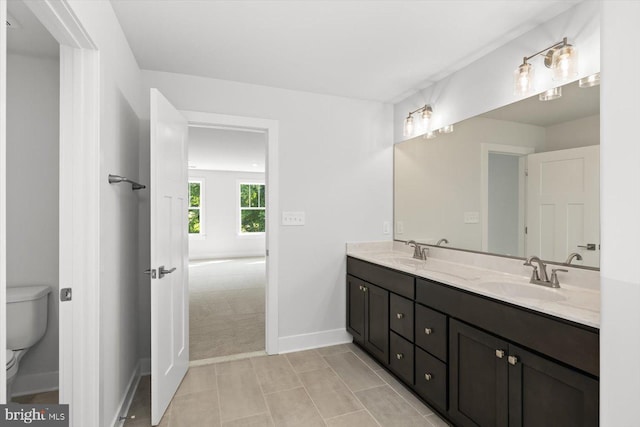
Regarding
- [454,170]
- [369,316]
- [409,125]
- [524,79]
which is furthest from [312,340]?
[524,79]

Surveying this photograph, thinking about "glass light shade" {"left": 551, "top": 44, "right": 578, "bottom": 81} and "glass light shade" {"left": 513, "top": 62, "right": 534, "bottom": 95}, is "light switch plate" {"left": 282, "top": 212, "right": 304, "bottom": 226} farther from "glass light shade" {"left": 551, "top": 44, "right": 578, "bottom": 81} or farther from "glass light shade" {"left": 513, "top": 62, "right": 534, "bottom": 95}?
"glass light shade" {"left": 551, "top": 44, "right": 578, "bottom": 81}

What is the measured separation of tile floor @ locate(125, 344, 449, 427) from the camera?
193 centimetres

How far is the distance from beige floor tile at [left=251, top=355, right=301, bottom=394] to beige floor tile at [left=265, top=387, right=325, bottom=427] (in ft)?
0.26

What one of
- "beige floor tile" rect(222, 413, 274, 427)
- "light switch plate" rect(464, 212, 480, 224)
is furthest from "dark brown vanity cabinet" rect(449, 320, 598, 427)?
"beige floor tile" rect(222, 413, 274, 427)

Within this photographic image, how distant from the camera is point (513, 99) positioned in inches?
80.4

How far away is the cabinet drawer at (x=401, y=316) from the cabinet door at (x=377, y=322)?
0.21 feet

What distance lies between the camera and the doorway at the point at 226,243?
3.26 metres

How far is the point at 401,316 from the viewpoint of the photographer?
226 centimetres

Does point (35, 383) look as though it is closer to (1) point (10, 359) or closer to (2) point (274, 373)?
(1) point (10, 359)

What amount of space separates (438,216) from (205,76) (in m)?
2.27

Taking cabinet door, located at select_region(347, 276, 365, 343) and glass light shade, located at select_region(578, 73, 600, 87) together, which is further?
cabinet door, located at select_region(347, 276, 365, 343)

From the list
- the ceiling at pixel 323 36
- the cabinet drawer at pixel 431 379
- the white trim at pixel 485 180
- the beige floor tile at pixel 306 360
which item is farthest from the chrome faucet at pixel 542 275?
the beige floor tile at pixel 306 360

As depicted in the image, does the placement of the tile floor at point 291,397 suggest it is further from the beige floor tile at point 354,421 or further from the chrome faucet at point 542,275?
the chrome faucet at point 542,275

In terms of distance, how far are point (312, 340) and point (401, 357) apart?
97 cm
